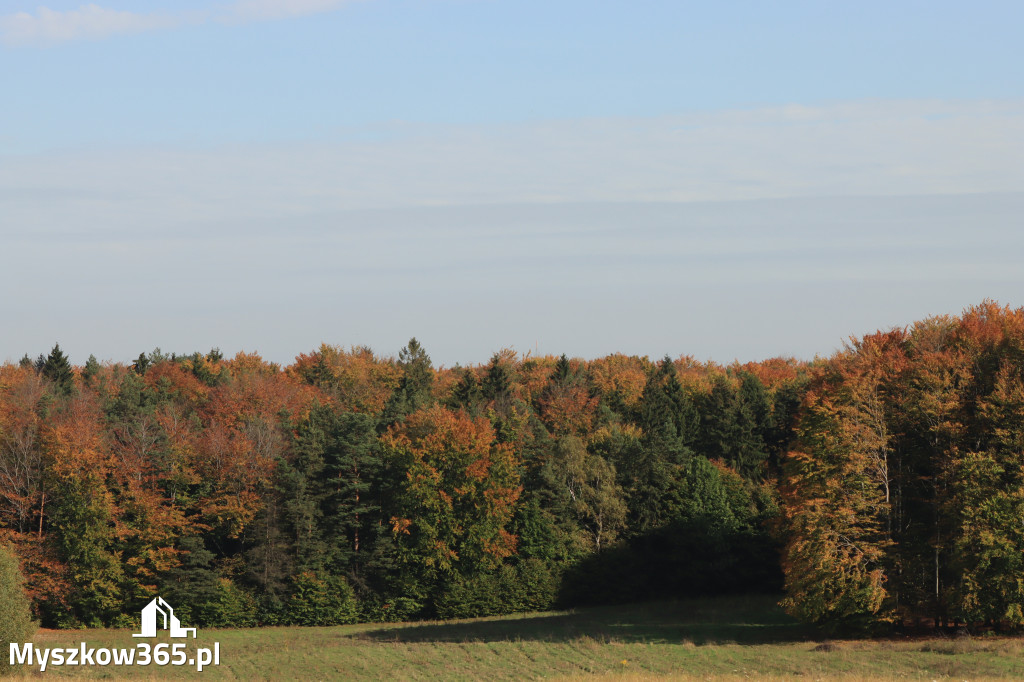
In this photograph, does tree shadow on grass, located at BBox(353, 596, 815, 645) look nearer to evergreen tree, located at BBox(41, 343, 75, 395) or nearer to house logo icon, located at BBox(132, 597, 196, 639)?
house logo icon, located at BBox(132, 597, 196, 639)

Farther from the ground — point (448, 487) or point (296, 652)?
point (448, 487)

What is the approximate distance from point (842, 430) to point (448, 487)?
1295 inches

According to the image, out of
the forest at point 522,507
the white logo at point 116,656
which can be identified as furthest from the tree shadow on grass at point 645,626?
the white logo at point 116,656

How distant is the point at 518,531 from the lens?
83.5m

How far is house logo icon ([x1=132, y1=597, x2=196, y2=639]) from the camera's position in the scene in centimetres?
7106

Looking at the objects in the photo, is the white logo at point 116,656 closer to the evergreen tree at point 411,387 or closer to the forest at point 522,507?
the forest at point 522,507

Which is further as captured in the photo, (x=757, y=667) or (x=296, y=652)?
(x=296, y=652)

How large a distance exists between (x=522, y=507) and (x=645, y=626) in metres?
20.5

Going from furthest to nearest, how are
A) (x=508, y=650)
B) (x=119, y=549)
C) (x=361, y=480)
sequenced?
1. (x=361, y=480)
2. (x=119, y=549)
3. (x=508, y=650)

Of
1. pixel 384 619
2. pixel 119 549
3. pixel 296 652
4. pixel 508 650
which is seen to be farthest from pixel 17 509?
pixel 508 650

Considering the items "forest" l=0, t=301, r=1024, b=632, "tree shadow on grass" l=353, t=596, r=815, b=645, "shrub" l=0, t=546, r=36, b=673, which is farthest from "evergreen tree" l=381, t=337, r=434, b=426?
"shrub" l=0, t=546, r=36, b=673

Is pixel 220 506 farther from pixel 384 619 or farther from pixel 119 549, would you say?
pixel 384 619

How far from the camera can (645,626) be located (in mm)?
64750

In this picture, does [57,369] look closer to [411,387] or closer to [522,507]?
[411,387]
